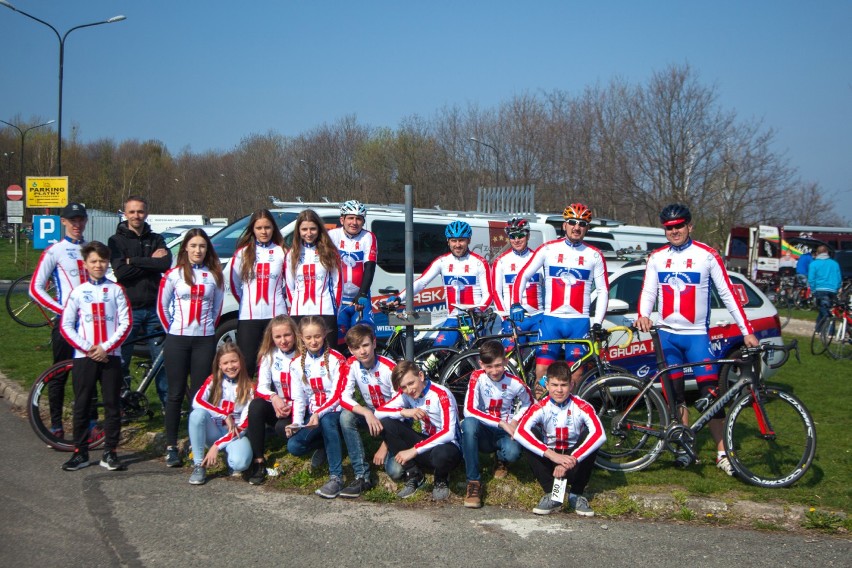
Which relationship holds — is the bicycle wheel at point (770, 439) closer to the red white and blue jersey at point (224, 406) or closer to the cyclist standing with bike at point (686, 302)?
the cyclist standing with bike at point (686, 302)

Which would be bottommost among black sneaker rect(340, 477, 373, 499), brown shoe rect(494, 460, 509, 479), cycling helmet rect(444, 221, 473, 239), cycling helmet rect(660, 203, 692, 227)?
black sneaker rect(340, 477, 373, 499)

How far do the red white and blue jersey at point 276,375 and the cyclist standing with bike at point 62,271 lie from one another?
201cm

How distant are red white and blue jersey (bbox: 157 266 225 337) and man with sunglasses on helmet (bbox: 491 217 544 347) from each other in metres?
2.63

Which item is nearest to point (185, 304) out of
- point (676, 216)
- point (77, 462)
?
point (77, 462)

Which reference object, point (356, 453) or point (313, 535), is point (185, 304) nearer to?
point (356, 453)

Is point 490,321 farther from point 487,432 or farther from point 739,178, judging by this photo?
point 739,178

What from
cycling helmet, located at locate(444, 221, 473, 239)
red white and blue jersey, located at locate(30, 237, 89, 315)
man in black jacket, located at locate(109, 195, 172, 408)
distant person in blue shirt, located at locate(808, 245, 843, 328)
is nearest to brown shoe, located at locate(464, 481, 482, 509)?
cycling helmet, located at locate(444, 221, 473, 239)

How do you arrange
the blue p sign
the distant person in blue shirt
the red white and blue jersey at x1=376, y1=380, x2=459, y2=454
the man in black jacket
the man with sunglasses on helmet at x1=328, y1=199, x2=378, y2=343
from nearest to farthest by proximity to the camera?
the red white and blue jersey at x1=376, y1=380, x2=459, y2=454
the man in black jacket
the man with sunglasses on helmet at x1=328, y1=199, x2=378, y2=343
the distant person in blue shirt
the blue p sign

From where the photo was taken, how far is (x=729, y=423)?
19.4ft

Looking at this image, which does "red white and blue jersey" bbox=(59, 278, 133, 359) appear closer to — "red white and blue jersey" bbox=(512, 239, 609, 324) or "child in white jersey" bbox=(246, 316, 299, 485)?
"child in white jersey" bbox=(246, 316, 299, 485)

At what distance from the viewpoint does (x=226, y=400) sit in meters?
6.29

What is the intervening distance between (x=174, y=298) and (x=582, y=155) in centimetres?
3226

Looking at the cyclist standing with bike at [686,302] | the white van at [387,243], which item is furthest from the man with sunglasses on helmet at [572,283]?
the white van at [387,243]

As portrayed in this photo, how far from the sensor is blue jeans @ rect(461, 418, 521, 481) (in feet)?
18.5
